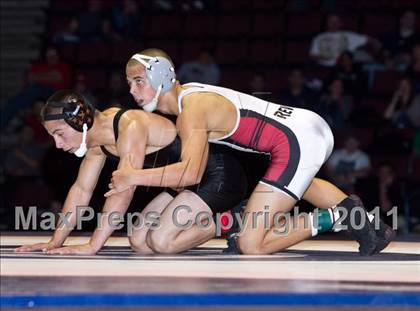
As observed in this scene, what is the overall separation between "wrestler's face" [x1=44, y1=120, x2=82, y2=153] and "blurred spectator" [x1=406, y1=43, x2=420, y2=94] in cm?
503

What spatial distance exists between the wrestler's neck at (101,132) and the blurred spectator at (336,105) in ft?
13.8

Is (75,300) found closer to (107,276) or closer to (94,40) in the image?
(107,276)

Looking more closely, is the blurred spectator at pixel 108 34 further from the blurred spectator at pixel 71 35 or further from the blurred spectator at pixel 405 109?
the blurred spectator at pixel 405 109

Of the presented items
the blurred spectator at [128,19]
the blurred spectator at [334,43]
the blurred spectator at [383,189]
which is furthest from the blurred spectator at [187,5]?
the blurred spectator at [383,189]

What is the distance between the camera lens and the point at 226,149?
526 centimetres

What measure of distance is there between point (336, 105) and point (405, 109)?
2.03 ft

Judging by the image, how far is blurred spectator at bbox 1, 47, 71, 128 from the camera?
9.94 metres

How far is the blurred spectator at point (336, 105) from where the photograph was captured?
874 centimetres

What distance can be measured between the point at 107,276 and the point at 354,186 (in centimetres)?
472

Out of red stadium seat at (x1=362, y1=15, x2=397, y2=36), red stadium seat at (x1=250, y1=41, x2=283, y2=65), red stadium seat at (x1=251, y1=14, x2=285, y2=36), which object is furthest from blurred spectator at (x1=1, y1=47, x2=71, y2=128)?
red stadium seat at (x1=362, y1=15, x2=397, y2=36)

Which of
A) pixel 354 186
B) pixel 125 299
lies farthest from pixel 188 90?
pixel 354 186

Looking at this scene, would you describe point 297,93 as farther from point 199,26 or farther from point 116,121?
point 116,121

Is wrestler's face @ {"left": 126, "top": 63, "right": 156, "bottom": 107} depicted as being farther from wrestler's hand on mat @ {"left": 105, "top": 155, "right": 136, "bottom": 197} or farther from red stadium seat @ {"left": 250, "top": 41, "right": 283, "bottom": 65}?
red stadium seat @ {"left": 250, "top": 41, "right": 283, "bottom": 65}

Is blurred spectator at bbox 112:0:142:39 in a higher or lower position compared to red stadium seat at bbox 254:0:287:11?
lower
